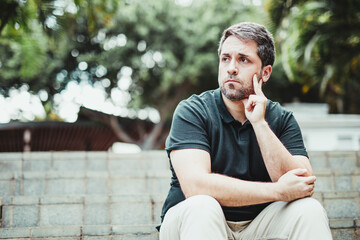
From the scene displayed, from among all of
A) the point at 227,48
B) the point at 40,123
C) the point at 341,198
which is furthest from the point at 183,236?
the point at 40,123

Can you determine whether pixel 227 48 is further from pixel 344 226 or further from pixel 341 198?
pixel 341 198

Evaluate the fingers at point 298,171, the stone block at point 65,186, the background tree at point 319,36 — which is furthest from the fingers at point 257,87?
the background tree at point 319,36

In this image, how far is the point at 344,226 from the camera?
2.90m

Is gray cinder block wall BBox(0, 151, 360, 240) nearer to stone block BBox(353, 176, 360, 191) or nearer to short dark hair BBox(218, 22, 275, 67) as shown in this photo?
stone block BBox(353, 176, 360, 191)

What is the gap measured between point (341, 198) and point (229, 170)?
1.59m

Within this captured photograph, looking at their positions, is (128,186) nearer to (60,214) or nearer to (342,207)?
(60,214)

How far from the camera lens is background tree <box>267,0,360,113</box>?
23.6 feet

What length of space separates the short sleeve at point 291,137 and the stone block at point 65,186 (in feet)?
8.14

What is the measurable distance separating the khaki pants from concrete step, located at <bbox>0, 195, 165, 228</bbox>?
48.3 inches


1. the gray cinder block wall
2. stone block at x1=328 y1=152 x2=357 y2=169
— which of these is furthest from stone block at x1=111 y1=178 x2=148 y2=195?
stone block at x1=328 y1=152 x2=357 y2=169

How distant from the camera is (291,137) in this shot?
8.55ft

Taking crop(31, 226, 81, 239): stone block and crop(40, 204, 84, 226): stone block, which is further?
crop(40, 204, 84, 226): stone block

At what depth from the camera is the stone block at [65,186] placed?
420 cm

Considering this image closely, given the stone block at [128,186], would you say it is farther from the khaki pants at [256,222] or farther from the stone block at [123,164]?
the khaki pants at [256,222]
